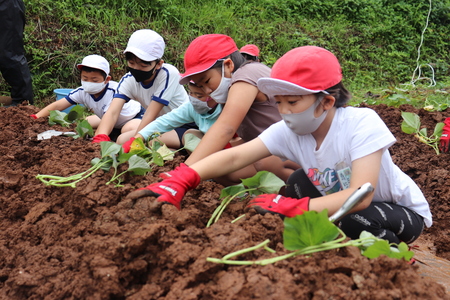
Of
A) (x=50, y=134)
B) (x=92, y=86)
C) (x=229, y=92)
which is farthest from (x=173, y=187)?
(x=92, y=86)

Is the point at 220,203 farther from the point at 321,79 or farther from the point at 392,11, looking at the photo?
the point at 392,11

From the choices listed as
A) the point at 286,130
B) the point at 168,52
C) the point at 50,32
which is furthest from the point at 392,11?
the point at 286,130

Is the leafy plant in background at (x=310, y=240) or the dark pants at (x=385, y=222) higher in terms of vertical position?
the leafy plant in background at (x=310, y=240)

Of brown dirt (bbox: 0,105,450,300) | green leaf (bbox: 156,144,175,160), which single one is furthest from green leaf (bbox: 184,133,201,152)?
brown dirt (bbox: 0,105,450,300)

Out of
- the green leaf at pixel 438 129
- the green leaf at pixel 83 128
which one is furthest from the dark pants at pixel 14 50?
the green leaf at pixel 438 129

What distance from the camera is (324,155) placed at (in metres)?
2.02

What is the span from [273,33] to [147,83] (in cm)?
571

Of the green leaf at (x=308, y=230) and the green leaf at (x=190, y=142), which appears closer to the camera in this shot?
the green leaf at (x=308, y=230)

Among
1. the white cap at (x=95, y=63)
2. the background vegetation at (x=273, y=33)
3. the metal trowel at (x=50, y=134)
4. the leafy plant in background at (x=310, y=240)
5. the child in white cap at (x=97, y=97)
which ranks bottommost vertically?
the background vegetation at (x=273, y=33)

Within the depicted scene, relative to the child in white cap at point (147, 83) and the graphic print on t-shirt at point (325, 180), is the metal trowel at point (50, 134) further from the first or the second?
the graphic print on t-shirt at point (325, 180)

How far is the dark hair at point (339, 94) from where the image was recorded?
6.25 ft

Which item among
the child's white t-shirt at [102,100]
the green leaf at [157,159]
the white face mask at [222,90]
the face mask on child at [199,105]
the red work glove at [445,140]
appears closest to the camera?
the green leaf at [157,159]

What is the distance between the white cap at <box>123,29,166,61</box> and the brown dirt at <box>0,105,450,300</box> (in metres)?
1.39

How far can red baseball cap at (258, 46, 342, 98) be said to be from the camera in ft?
5.96
